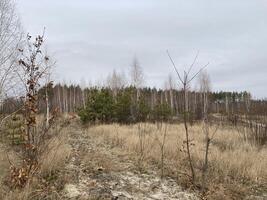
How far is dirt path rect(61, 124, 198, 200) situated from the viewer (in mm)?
6062

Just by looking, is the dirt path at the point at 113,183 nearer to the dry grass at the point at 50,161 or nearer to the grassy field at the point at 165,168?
the grassy field at the point at 165,168

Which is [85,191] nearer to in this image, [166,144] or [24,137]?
[24,137]

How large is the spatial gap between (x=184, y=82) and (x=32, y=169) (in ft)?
10.2

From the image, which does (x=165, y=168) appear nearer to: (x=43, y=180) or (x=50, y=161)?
(x=50, y=161)

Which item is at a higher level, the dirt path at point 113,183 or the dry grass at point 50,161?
the dry grass at point 50,161

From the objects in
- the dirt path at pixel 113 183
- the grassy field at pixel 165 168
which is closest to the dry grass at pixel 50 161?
the grassy field at pixel 165 168

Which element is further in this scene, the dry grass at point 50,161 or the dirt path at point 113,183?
the dry grass at point 50,161

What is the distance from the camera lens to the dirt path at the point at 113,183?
19.9 feet

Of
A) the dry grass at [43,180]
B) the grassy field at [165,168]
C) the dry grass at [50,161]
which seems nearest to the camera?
the dry grass at [43,180]

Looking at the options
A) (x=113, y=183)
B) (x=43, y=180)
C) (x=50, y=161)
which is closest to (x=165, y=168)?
(x=113, y=183)

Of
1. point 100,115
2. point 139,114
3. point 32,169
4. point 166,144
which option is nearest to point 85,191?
point 32,169

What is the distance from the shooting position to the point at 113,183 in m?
6.78

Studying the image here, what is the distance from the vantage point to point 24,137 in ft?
20.9

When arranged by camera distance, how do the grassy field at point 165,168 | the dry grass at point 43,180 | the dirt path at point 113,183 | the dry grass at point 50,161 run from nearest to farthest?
the dry grass at point 43,180 → the dirt path at point 113,183 → the grassy field at point 165,168 → the dry grass at point 50,161
